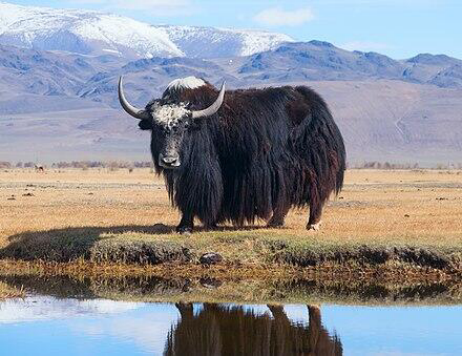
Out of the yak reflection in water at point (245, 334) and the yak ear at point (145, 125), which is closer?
the yak reflection in water at point (245, 334)

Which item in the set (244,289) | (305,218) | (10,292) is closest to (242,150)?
(244,289)

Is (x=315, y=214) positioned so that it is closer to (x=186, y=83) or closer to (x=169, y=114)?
(x=186, y=83)

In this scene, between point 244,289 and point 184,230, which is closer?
point 244,289

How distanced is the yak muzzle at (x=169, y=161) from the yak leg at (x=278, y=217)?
287 centimetres

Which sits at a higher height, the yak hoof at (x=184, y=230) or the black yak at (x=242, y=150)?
the black yak at (x=242, y=150)

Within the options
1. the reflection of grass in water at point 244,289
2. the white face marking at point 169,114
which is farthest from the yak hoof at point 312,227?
the white face marking at point 169,114

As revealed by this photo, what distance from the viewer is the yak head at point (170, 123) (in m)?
20.2

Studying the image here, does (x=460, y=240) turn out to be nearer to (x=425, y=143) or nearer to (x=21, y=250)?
(x=21, y=250)

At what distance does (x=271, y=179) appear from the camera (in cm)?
2158

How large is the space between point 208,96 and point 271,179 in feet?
6.83

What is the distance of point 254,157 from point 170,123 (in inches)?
80.6

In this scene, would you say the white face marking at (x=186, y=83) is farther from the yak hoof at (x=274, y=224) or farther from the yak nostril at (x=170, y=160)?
the yak hoof at (x=274, y=224)

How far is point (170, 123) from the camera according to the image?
20.3 metres

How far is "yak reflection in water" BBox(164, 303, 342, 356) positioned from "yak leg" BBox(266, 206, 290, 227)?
16.2 ft
